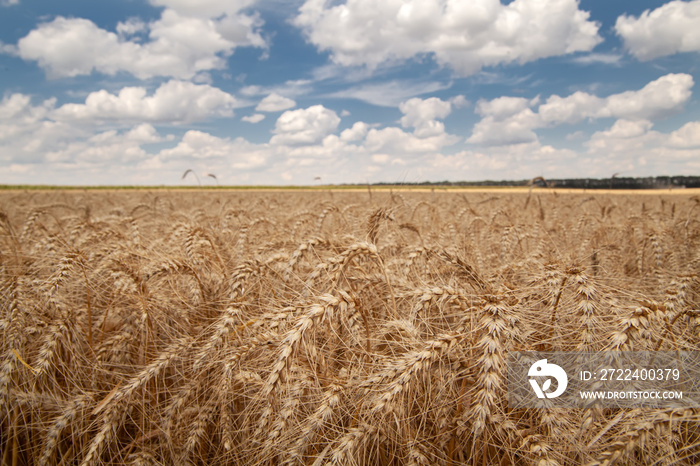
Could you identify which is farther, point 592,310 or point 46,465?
point 46,465

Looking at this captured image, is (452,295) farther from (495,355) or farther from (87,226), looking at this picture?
(87,226)

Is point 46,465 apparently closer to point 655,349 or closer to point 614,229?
point 655,349


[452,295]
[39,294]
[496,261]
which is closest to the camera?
[452,295]

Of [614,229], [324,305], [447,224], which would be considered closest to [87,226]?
[324,305]

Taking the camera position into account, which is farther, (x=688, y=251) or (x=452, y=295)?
(x=688, y=251)

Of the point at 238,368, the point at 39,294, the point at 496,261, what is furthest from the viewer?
the point at 496,261

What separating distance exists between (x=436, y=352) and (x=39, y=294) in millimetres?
2859

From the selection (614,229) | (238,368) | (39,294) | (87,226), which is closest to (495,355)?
(238,368)

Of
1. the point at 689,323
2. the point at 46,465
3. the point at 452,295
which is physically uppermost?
the point at 452,295

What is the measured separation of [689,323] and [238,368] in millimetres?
2495

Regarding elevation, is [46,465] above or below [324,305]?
below

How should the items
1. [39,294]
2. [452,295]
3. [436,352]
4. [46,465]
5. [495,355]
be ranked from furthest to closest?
[39,294], [46,465], [452,295], [436,352], [495,355]

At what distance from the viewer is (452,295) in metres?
1.85

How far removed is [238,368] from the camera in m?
1.98
